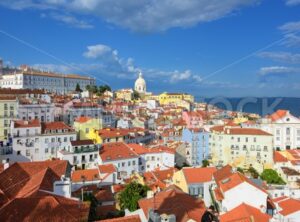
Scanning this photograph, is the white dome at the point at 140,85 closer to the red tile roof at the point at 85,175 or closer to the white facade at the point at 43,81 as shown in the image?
the white facade at the point at 43,81

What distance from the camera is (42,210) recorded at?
11922 millimetres

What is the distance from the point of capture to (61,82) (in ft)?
304

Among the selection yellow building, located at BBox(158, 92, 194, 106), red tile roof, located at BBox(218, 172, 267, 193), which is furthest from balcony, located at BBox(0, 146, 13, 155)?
yellow building, located at BBox(158, 92, 194, 106)

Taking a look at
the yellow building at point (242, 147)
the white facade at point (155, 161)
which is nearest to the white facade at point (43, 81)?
the white facade at point (155, 161)

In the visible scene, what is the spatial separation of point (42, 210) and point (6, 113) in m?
32.6

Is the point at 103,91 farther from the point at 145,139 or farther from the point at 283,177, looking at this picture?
the point at 283,177

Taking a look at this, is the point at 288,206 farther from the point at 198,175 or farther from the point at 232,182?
the point at 198,175

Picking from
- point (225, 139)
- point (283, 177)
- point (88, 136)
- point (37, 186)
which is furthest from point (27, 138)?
point (283, 177)

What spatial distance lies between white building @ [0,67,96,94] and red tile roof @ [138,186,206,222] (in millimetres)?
69145

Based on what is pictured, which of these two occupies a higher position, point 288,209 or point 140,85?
point 140,85

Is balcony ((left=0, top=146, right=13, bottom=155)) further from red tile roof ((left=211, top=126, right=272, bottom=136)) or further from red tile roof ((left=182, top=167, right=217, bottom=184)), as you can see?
red tile roof ((left=211, top=126, right=272, bottom=136))

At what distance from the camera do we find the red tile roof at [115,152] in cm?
3406

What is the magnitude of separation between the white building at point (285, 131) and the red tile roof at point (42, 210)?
134 ft

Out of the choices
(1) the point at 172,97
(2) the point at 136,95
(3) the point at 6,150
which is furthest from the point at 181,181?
(1) the point at 172,97
